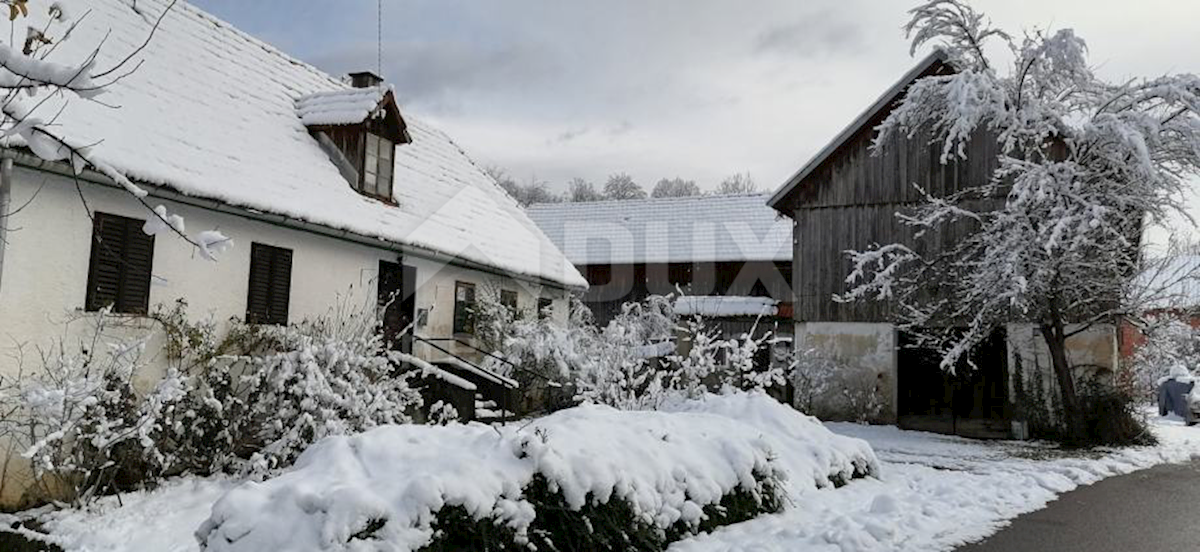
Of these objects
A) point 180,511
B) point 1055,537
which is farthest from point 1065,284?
point 180,511

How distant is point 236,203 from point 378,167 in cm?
484

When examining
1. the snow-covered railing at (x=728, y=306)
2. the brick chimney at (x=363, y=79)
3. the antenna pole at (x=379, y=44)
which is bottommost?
the snow-covered railing at (x=728, y=306)

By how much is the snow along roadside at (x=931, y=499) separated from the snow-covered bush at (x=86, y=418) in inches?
235

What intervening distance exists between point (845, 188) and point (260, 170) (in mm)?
13103

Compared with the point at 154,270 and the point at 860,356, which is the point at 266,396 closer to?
the point at 154,270

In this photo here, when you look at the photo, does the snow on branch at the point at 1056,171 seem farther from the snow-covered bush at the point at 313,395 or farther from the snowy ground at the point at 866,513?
the snow-covered bush at the point at 313,395

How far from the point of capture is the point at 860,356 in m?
19.5

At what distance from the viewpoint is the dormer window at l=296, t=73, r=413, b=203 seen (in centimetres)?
1570

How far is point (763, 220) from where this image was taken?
115ft

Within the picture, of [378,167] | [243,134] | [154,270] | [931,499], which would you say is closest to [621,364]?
[931,499]

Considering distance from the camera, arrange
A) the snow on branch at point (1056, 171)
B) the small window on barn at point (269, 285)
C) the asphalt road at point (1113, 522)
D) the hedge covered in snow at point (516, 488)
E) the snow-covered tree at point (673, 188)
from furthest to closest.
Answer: the snow-covered tree at point (673, 188) < the snow on branch at point (1056, 171) < the small window on barn at point (269, 285) < the asphalt road at point (1113, 522) < the hedge covered in snow at point (516, 488)

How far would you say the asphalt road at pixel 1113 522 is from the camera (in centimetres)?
753

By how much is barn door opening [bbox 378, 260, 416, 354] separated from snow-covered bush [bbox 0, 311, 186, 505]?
5938 millimetres

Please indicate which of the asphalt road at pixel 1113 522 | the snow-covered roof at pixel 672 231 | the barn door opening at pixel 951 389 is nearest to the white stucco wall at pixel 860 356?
the barn door opening at pixel 951 389
